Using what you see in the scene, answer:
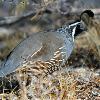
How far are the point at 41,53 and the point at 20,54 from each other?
0.28 metres

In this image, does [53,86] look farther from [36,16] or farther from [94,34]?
[94,34]

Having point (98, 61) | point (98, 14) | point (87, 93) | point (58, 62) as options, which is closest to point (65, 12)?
point (98, 14)

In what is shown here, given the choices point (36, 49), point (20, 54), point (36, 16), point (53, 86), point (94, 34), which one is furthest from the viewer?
point (94, 34)

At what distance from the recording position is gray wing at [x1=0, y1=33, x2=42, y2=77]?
17.8 ft

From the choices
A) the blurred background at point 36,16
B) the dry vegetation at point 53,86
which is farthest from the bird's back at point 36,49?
the blurred background at point 36,16

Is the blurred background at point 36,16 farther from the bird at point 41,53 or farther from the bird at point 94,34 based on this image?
the bird at point 41,53

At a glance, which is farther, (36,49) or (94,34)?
(94,34)

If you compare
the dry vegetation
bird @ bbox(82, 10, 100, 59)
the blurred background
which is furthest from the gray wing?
bird @ bbox(82, 10, 100, 59)

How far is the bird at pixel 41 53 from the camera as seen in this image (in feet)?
18.0

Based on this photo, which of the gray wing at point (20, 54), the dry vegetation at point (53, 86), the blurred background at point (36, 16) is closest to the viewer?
the dry vegetation at point (53, 86)

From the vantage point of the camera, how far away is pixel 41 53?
18.6 feet

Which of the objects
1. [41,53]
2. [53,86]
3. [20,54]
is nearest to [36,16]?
[41,53]

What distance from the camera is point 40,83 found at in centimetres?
501

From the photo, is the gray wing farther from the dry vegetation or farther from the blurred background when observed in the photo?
the blurred background
